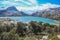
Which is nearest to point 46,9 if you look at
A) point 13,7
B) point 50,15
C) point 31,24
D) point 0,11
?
point 50,15

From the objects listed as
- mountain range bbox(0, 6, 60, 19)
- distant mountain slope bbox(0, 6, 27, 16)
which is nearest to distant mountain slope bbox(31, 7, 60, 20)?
mountain range bbox(0, 6, 60, 19)

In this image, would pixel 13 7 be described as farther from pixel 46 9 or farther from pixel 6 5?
pixel 46 9

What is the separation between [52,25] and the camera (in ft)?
15.1

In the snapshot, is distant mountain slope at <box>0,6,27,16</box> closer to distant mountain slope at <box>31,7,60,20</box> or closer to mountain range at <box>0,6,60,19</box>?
mountain range at <box>0,6,60,19</box>

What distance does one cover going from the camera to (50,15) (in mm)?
4656

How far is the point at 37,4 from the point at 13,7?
57 cm

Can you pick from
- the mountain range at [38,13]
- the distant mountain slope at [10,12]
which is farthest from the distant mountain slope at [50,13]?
the distant mountain slope at [10,12]

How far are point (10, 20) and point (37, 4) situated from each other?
739mm

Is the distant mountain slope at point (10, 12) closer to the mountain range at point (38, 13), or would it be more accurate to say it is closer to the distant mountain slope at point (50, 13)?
the mountain range at point (38, 13)

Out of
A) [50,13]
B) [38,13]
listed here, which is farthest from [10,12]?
[50,13]

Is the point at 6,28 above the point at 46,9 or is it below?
below

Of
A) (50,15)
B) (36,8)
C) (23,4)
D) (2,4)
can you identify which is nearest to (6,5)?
(2,4)

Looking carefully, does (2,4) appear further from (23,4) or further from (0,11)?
(23,4)

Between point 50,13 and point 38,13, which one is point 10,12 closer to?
point 38,13
